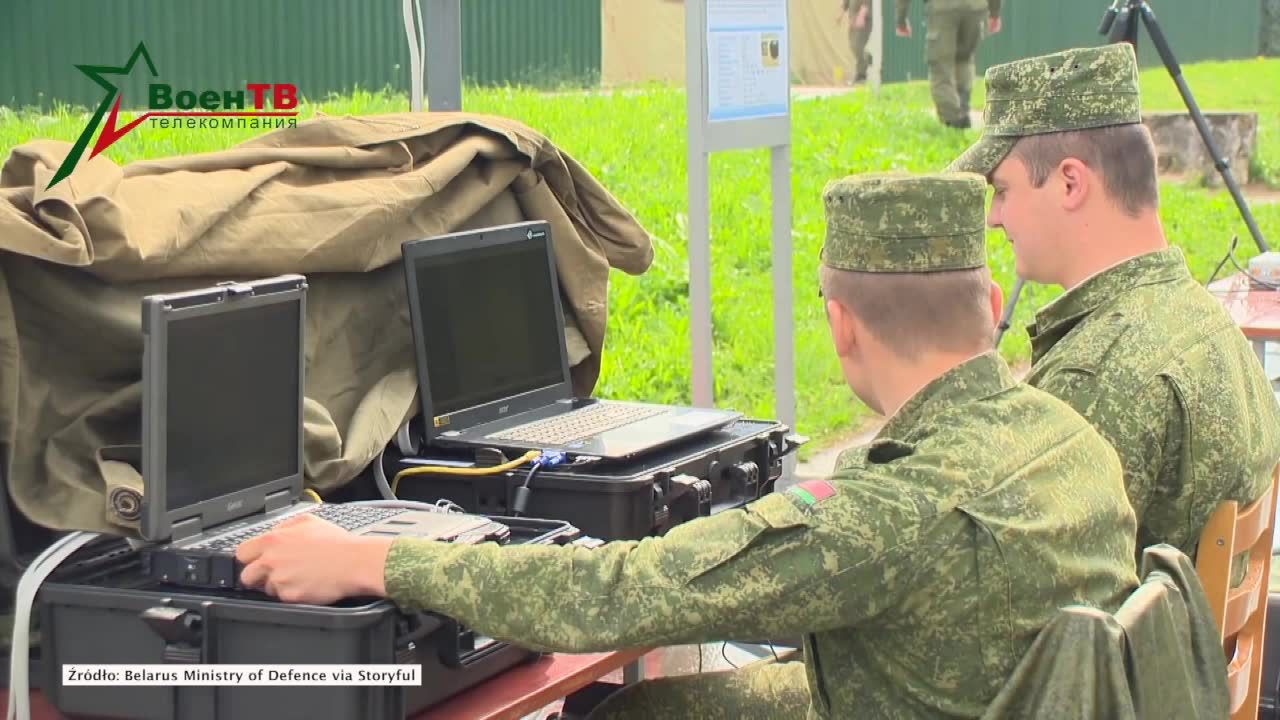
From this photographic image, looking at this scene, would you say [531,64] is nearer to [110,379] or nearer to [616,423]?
[616,423]

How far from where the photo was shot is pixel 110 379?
7.70 ft

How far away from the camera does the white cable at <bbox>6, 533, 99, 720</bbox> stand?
81.7 inches

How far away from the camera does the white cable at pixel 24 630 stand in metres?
2.08

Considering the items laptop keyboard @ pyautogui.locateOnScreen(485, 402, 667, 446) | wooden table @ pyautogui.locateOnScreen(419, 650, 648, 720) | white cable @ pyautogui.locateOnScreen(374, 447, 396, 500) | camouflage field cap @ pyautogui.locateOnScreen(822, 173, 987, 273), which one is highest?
camouflage field cap @ pyautogui.locateOnScreen(822, 173, 987, 273)

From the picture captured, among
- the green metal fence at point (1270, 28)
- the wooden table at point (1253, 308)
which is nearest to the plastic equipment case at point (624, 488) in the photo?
the wooden table at point (1253, 308)

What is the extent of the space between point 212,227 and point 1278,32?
42.6 feet

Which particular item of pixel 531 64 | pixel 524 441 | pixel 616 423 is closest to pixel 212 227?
pixel 524 441

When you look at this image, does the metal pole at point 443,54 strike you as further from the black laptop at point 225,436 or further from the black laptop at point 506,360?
the black laptop at point 225,436

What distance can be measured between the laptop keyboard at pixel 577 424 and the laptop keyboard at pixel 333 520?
0.42m

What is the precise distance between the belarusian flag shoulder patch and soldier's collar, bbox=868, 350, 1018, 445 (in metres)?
0.11

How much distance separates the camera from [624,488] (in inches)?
101

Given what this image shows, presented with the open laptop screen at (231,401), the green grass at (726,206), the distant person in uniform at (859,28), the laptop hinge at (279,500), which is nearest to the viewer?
the open laptop screen at (231,401)

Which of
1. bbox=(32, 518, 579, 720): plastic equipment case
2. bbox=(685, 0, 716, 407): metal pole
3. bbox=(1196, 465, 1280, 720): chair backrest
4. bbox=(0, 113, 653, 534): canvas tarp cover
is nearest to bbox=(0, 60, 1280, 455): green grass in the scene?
bbox=(685, 0, 716, 407): metal pole

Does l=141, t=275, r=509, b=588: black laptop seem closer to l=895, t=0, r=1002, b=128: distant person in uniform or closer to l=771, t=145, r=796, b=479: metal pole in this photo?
l=771, t=145, r=796, b=479: metal pole
